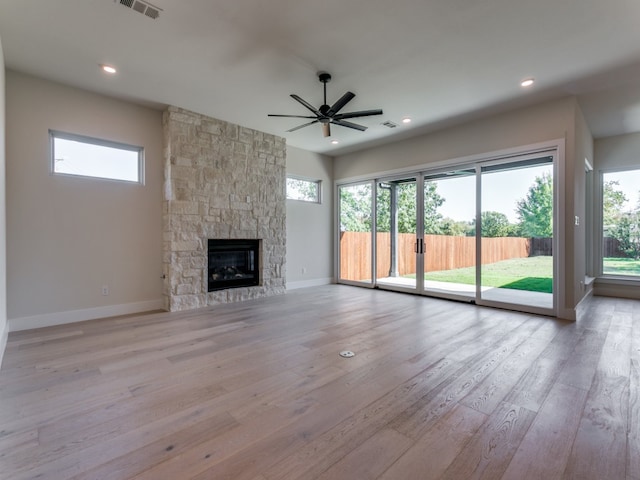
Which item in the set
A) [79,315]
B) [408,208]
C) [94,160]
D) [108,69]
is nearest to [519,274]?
[408,208]

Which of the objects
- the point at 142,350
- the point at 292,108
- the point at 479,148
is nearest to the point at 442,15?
the point at 292,108

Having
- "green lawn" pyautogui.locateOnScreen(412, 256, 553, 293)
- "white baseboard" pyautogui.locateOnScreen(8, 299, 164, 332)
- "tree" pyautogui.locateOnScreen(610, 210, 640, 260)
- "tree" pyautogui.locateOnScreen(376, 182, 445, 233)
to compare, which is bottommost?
"white baseboard" pyautogui.locateOnScreen(8, 299, 164, 332)

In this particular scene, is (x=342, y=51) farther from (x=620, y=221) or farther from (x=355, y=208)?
(x=620, y=221)

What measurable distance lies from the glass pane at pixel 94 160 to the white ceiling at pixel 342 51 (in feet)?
2.60

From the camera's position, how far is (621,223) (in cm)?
584

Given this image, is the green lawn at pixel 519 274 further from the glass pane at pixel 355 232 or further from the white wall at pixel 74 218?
the white wall at pixel 74 218

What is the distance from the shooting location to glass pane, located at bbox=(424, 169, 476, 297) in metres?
5.46

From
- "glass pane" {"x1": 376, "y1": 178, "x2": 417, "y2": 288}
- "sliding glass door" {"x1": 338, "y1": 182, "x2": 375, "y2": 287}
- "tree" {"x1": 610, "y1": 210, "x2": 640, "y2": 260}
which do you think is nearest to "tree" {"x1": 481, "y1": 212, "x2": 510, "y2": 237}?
"glass pane" {"x1": 376, "y1": 178, "x2": 417, "y2": 288}

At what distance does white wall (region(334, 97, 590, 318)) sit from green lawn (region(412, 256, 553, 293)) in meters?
0.28

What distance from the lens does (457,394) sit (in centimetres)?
228

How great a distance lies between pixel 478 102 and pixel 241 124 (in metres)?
3.90

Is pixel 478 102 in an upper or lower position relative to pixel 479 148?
upper

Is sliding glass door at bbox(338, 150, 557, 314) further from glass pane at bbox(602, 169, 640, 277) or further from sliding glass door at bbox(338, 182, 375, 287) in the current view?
glass pane at bbox(602, 169, 640, 277)

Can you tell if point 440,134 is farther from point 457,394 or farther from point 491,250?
point 457,394
